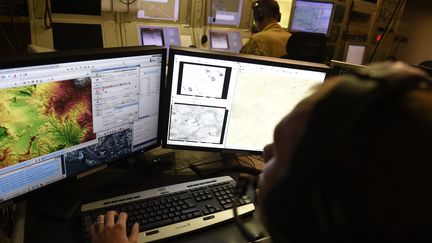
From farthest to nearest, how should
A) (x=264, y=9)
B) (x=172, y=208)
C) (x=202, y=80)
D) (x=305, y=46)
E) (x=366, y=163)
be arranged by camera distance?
1. (x=264, y=9)
2. (x=305, y=46)
3. (x=202, y=80)
4. (x=172, y=208)
5. (x=366, y=163)

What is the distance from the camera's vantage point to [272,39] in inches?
111

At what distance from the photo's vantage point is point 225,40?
10.1 ft

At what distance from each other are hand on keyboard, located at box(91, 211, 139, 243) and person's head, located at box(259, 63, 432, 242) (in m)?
0.50

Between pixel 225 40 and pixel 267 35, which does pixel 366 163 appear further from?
pixel 225 40

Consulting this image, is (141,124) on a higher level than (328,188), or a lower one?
lower

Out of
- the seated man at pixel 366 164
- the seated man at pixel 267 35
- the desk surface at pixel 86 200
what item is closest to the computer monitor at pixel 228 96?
the desk surface at pixel 86 200

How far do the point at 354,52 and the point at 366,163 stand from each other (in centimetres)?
406

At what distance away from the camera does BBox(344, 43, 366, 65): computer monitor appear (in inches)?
154

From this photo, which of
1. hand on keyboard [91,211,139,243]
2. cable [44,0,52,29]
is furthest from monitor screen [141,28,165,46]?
hand on keyboard [91,211,139,243]

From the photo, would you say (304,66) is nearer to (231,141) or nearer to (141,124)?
(231,141)

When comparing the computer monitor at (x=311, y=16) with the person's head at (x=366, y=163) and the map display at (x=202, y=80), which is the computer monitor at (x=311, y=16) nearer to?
the map display at (x=202, y=80)

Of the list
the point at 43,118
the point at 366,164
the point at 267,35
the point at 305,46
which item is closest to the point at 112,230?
the point at 43,118

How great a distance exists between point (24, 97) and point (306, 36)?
210 centimetres

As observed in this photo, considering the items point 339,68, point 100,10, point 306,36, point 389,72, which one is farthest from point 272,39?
point 389,72
